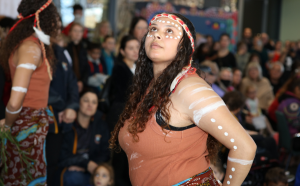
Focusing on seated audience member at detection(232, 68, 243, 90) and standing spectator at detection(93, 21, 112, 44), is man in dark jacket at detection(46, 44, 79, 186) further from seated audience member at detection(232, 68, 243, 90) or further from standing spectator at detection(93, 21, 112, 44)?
seated audience member at detection(232, 68, 243, 90)

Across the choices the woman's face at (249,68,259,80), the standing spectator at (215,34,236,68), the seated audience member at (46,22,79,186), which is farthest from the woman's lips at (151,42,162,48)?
the standing spectator at (215,34,236,68)

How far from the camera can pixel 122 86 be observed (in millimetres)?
2793

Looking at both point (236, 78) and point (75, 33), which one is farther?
point (236, 78)

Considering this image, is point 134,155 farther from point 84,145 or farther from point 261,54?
point 261,54

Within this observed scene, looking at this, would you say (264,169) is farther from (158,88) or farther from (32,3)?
(32,3)

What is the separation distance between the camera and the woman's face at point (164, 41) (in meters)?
1.35

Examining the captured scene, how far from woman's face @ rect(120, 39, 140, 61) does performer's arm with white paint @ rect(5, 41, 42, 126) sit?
117 centimetres

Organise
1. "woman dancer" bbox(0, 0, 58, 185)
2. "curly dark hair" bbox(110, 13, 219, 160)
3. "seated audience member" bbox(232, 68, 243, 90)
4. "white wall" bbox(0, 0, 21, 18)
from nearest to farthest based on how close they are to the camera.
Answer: "curly dark hair" bbox(110, 13, 219, 160), "woman dancer" bbox(0, 0, 58, 185), "white wall" bbox(0, 0, 21, 18), "seated audience member" bbox(232, 68, 243, 90)

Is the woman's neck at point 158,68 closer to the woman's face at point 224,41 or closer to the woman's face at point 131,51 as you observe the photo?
the woman's face at point 131,51

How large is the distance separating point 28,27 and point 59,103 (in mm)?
720

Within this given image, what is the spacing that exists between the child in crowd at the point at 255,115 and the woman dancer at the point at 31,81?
10.3ft

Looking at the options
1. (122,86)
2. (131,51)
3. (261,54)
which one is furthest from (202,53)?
(122,86)

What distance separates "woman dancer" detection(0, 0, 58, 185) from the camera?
75.2 inches

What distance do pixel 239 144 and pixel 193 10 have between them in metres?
8.09
